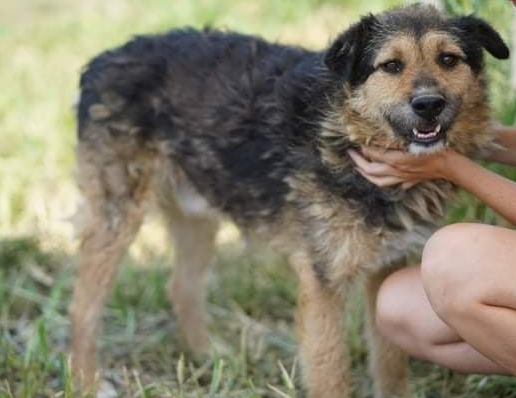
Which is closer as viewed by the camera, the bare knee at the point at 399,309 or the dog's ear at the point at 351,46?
the dog's ear at the point at 351,46

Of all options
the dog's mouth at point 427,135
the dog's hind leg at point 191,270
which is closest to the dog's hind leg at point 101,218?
the dog's hind leg at point 191,270

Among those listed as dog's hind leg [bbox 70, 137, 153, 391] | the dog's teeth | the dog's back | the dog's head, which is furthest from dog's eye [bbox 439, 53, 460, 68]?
dog's hind leg [bbox 70, 137, 153, 391]

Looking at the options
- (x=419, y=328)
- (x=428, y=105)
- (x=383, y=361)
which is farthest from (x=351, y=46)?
(x=383, y=361)

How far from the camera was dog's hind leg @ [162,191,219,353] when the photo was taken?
5.48m

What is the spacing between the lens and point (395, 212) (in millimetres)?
4219

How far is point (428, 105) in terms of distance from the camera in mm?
3807

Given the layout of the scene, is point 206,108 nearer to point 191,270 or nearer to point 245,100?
point 245,100

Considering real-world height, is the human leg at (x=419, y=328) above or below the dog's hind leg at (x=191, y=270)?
above

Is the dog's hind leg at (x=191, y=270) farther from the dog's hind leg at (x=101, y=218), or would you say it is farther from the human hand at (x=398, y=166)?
the human hand at (x=398, y=166)

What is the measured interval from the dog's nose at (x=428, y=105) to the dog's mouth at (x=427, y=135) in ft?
0.21

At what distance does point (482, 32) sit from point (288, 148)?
3.07ft

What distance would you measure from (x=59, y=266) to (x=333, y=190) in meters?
2.45

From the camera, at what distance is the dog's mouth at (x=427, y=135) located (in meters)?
3.91

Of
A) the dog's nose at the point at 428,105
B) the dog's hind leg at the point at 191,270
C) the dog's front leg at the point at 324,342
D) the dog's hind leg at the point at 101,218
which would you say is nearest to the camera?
the dog's nose at the point at 428,105
